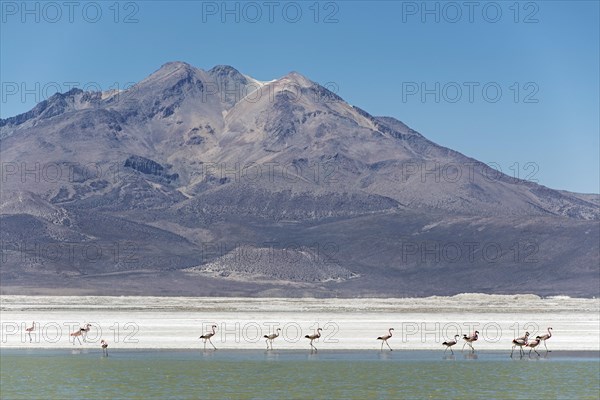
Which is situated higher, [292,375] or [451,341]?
[451,341]

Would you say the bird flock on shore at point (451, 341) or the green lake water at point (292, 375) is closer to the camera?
the green lake water at point (292, 375)

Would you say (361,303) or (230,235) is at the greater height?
(230,235)

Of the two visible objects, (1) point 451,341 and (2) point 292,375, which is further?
(1) point 451,341

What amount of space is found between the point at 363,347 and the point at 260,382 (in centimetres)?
1420

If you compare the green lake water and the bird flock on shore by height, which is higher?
the bird flock on shore

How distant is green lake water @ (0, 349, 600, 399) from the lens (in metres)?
35.7

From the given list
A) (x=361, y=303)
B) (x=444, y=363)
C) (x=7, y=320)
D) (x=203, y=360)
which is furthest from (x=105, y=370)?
(x=361, y=303)

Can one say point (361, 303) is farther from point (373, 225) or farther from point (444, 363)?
point (373, 225)

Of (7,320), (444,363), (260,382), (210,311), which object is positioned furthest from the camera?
(210,311)

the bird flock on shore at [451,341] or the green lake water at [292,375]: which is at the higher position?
the bird flock on shore at [451,341]

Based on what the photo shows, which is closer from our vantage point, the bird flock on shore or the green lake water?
→ the green lake water

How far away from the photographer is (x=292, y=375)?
4019cm

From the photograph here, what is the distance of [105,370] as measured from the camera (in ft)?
137

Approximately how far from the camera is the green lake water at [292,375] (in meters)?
35.7
